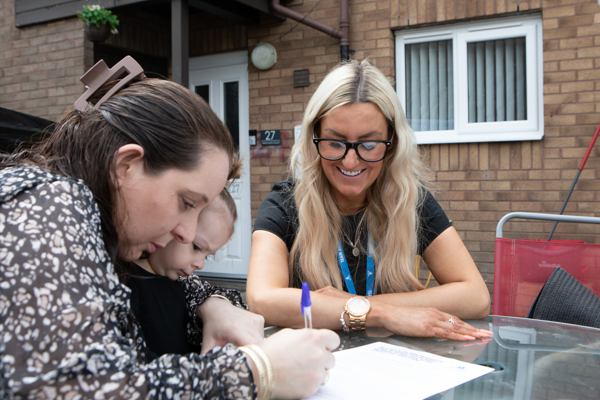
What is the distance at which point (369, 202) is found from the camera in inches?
90.7

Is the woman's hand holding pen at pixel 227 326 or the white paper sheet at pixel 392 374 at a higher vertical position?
the woman's hand holding pen at pixel 227 326

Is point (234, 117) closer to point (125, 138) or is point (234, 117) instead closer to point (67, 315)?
point (125, 138)

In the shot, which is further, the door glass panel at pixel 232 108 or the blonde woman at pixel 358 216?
the door glass panel at pixel 232 108

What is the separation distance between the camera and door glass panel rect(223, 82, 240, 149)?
6.23 meters

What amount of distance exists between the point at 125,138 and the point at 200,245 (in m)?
0.56

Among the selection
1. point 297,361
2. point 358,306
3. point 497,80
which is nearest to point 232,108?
point 497,80

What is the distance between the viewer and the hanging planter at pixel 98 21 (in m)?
5.14

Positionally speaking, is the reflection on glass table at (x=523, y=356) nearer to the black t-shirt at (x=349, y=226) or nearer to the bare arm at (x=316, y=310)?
the bare arm at (x=316, y=310)

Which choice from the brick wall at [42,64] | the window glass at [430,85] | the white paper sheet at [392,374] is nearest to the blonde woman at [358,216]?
the white paper sheet at [392,374]

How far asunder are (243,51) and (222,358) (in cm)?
559

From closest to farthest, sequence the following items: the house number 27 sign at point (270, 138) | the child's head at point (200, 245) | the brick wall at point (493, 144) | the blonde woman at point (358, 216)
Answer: the child's head at point (200, 245) < the blonde woman at point (358, 216) < the brick wall at point (493, 144) < the house number 27 sign at point (270, 138)

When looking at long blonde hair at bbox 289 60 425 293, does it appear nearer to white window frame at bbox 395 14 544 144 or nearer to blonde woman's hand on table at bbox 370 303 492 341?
blonde woman's hand on table at bbox 370 303 492 341

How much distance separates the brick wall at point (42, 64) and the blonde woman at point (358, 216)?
4.57m

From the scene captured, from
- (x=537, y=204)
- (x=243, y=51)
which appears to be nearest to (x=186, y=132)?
(x=537, y=204)
